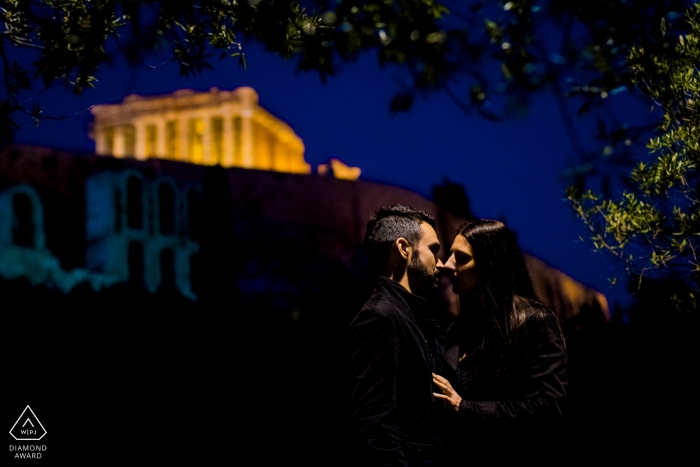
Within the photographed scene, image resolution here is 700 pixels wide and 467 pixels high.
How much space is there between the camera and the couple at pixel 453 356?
263 centimetres

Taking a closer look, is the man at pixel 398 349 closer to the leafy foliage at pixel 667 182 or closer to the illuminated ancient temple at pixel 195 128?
the leafy foliage at pixel 667 182

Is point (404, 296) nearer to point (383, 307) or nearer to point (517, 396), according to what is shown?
point (383, 307)

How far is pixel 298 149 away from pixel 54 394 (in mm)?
56880

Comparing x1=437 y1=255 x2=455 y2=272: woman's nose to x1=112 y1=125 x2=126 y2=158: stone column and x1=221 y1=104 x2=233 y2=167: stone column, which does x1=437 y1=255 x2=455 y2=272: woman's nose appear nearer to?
x1=221 y1=104 x2=233 y2=167: stone column

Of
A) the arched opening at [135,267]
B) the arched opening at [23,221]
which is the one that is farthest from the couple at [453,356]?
the arched opening at [135,267]

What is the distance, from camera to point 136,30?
3.32 metres

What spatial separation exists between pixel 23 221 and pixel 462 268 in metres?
5.53

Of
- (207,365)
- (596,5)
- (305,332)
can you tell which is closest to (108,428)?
(207,365)

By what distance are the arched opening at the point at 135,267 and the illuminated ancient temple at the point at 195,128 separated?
4246 cm

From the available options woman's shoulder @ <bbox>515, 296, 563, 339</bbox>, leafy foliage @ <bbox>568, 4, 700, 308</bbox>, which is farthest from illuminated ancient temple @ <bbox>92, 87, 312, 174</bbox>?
woman's shoulder @ <bbox>515, 296, 563, 339</bbox>

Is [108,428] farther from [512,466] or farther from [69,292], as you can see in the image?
[512,466]

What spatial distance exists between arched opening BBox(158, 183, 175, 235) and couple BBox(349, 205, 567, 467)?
18.3 feet

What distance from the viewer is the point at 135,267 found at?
25.0ft

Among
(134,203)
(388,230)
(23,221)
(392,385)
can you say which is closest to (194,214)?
(134,203)
